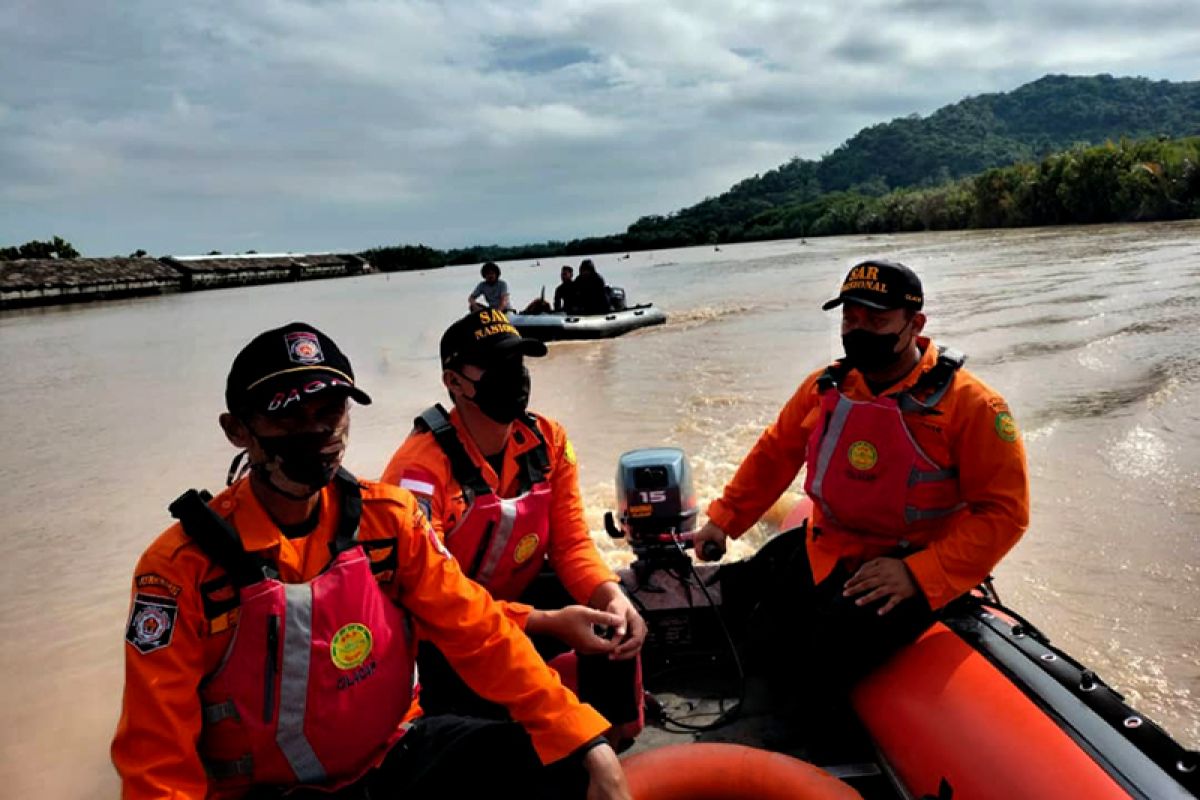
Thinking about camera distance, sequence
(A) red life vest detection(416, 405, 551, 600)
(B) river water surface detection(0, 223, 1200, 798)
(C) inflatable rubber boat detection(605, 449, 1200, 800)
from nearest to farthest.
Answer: (C) inflatable rubber boat detection(605, 449, 1200, 800) → (A) red life vest detection(416, 405, 551, 600) → (B) river water surface detection(0, 223, 1200, 798)

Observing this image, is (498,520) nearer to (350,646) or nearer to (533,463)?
(533,463)

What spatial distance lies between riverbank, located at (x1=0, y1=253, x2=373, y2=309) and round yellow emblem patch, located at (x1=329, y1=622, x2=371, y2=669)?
32210mm

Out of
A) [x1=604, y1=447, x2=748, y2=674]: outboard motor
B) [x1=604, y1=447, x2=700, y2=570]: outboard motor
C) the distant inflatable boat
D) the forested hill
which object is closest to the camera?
[x1=604, y1=447, x2=748, y2=674]: outboard motor

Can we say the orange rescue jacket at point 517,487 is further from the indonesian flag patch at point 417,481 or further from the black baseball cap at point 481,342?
the black baseball cap at point 481,342

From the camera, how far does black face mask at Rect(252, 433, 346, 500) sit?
4.35ft

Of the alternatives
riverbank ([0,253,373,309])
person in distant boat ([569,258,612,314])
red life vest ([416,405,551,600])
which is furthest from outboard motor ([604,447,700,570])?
riverbank ([0,253,373,309])

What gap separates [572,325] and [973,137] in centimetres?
13869

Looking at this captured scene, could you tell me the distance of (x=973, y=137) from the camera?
128m

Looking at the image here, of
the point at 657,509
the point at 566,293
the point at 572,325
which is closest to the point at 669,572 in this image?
the point at 657,509

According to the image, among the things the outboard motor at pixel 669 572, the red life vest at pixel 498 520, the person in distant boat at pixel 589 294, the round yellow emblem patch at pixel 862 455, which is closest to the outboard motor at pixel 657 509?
the outboard motor at pixel 669 572

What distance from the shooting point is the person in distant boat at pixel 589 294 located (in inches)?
466

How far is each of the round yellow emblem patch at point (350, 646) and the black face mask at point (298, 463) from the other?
0.24 m

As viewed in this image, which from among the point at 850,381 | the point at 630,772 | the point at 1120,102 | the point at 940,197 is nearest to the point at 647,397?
the point at 850,381

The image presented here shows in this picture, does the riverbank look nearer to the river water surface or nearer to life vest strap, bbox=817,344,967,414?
the river water surface
